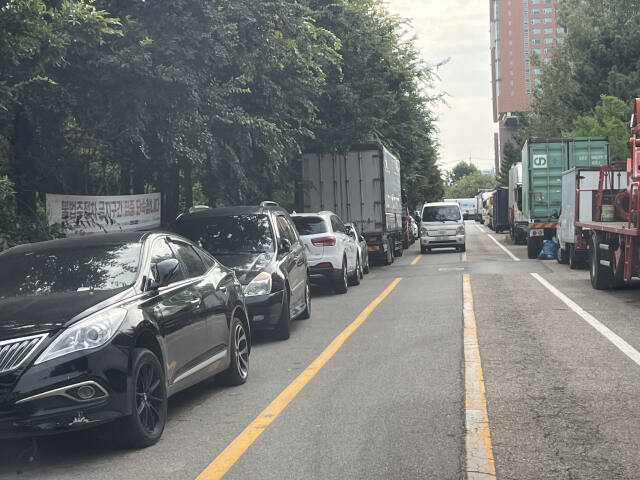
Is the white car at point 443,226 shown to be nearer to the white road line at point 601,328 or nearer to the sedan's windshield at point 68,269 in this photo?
the white road line at point 601,328

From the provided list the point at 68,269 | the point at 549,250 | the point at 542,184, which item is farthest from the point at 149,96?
the point at 542,184

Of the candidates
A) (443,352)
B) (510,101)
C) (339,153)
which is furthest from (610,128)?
(510,101)

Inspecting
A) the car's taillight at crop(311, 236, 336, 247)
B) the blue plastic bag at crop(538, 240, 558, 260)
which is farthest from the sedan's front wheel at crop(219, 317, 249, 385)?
the blue plastic bag at crop(538, 240, 558, 260)

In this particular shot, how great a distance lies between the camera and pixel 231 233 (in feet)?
39.9

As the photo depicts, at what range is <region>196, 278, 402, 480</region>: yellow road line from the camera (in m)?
5.43

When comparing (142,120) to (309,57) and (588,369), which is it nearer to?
(309,57)

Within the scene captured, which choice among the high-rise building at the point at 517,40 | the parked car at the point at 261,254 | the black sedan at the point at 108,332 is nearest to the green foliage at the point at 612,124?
the parked car at the point at 261,254

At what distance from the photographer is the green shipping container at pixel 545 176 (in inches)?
1087

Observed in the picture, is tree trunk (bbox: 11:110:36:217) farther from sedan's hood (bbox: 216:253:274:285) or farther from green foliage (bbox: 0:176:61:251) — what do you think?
sedan's hood (bbox: 216:253:274:285)

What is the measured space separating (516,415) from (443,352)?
3077 mm

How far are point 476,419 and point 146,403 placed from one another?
2.24 m

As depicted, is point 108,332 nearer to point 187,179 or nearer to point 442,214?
point 187,179

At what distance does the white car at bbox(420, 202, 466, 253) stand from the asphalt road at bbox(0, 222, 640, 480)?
2133 cm

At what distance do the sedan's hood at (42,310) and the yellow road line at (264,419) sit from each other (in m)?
1.24
